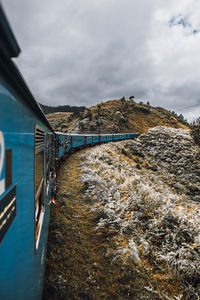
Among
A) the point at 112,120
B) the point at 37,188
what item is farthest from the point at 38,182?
the point at 112,120

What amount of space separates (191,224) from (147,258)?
197cm

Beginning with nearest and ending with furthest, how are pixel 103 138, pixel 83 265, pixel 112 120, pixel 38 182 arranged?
pixel 38 182 → pixel 83 265 → pixel 103 138 → pixel 112 120

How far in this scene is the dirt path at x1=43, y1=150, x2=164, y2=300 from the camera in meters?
3.18

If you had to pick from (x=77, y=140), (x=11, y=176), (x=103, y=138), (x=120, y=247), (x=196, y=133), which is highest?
(x=196, y=133)

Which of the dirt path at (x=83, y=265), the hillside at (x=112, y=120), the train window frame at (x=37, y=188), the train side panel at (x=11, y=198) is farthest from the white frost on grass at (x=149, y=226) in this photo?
the hillside at (x=112, y=120)

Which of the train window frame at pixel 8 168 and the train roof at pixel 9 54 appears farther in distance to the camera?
the train window frame at pixel 8 168

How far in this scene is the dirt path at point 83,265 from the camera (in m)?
3.18

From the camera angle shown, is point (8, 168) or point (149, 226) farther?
point (149, 226)

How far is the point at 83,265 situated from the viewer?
379 cm

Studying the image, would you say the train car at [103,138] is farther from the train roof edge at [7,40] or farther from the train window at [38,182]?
the train roof edge at [7,40]

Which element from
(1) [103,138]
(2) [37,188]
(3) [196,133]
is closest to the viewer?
(2) [37,188]

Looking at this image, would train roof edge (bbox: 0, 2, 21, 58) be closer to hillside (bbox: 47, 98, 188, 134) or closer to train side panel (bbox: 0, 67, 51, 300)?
train side panel (bbox: 0, 67, 51, 300)

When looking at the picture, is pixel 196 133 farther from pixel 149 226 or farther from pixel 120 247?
pixel 120 247

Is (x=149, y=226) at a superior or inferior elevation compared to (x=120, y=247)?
superior
